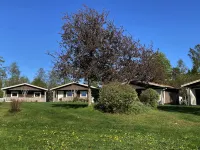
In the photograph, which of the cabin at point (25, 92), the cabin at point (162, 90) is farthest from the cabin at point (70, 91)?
the cabin at point (162, 90)

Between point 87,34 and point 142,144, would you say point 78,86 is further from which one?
point 142,144

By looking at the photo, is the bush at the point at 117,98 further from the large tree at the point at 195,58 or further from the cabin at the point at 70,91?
the large tree at the point at 195,58

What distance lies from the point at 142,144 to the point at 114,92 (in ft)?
32.8

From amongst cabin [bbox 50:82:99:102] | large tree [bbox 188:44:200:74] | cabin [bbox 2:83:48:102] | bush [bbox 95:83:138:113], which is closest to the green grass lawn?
bush [bbox 95:83:138:113]

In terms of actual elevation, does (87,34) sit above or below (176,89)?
above

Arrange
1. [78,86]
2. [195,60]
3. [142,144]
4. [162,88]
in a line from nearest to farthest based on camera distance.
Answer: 1. [142,144]
2. [162,88]
3. [78,86]
4. [195,60]

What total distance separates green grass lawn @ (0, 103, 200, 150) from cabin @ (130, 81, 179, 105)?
22.7m

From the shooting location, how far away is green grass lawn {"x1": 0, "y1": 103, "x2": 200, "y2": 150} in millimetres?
9125

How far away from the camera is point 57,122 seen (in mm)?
16500

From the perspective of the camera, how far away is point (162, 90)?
43281 mm

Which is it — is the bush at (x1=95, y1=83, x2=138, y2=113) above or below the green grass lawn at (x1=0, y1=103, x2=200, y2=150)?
above

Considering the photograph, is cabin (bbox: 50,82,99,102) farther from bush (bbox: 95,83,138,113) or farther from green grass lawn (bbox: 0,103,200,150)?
bush (bbox: 95,83,138,113)

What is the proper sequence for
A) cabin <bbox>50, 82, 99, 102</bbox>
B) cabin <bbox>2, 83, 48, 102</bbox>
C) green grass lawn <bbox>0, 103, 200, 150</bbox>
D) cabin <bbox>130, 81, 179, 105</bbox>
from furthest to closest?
1. cabin <bbox>2, 83, 48, 102</bbox>
2. cabin <bbox>50, 82, 99, 102</bbox>
3. cabin <bbox>130, 81, 179, 105</bbox>
4. green grass lawn <bbox>0, 103, 200, 150</bbox>

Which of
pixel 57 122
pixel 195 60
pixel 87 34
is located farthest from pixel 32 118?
pixel 195 60
